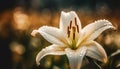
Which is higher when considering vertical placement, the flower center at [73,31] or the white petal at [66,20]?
the white petal at [66,20]

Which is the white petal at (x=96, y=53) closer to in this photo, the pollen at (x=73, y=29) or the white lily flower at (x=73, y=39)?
the white lily flower at (x=73, y=39)

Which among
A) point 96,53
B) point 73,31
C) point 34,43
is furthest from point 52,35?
point 34,43

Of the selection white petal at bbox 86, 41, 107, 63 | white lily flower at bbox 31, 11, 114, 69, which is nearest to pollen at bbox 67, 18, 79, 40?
white lily flower at bbox 31, 11, 114, 69

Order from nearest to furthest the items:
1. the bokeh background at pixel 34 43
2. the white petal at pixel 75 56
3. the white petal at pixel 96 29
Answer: the white petal at pixel 75 56 → the white petal at pixel 96 29 → the bokeh background at pixel 34 43

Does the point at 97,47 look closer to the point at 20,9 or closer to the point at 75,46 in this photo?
the point at 75,46

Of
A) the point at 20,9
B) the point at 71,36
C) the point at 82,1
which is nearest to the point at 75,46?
the point at 71,36

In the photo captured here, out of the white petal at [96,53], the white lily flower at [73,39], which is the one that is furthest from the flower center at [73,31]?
the white petal at [96,53]

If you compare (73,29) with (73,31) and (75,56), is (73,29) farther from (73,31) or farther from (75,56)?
(75,56)

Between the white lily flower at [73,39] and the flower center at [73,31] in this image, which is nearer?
the white lily flower at [73,39]
